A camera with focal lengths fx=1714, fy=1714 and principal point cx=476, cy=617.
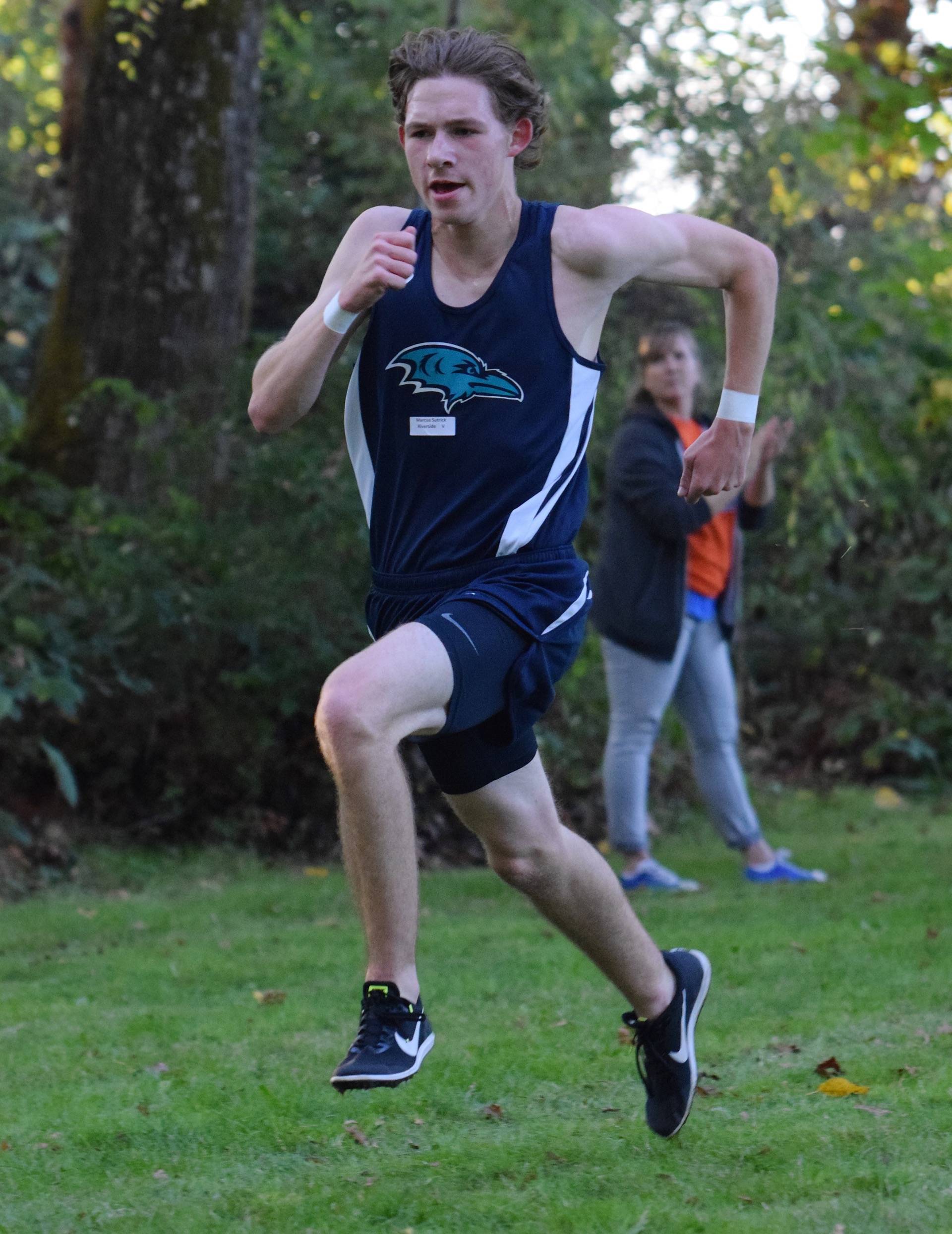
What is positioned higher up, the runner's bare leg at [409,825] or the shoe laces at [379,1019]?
the runner's bare leg at [409,825]

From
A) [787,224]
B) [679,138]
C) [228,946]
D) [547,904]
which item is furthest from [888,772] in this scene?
[547,904]

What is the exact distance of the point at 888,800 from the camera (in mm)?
10773

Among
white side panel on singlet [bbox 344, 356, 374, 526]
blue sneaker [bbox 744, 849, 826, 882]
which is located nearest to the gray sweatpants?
blue sneaker [bbox 744, 849, 826, 882]

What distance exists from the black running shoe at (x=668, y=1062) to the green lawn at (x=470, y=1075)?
8 cm

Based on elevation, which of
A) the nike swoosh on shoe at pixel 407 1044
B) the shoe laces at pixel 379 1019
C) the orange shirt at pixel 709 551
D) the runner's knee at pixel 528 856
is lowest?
the nike swoosh on shoe at pixel 407 1044

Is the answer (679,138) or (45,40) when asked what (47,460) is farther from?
(45,40)

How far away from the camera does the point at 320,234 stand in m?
11.8

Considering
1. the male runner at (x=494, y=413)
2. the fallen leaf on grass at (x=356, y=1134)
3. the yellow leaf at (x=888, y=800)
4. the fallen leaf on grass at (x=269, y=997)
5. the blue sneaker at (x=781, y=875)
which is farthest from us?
the yellow leaf at (x=888, y=800)

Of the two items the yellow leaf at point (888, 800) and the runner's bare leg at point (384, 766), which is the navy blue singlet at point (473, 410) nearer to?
the runner's bare leg at point (384, 766)

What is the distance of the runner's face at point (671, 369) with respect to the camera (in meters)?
7.58

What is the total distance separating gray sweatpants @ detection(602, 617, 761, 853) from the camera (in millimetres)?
7602

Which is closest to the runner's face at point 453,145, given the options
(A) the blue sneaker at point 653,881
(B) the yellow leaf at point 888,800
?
(A) the blue sneaker at point 653,881

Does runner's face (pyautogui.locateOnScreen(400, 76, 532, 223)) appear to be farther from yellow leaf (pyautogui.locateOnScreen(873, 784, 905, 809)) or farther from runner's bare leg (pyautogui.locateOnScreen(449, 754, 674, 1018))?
yellow leaf (pyautogui.locateOnScreen(873, 784, 905, 809))

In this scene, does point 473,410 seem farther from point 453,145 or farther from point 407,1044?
point 407,1044
